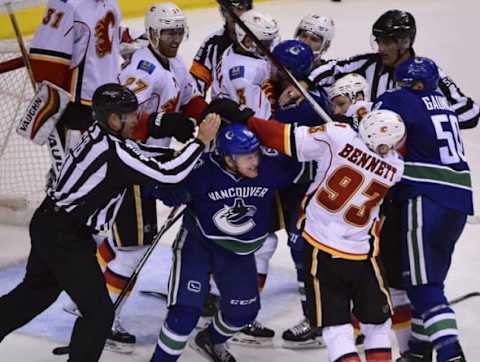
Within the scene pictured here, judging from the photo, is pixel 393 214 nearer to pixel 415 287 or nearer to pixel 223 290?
pixel 415 287

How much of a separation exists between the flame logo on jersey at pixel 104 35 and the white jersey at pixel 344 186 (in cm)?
108

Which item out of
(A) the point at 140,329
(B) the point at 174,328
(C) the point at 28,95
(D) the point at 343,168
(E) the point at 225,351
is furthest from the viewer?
(C) the point at 28,95

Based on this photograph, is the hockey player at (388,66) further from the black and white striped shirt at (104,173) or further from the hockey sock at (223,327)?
the hockey sock at (223,327)

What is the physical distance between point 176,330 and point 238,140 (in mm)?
699

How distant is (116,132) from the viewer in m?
4.11

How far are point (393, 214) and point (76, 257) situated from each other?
1141 millimetres

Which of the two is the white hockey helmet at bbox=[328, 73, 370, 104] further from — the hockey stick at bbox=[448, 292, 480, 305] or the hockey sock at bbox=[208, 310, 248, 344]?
the hockey stick at bbox=[448, 292, 480, 305]

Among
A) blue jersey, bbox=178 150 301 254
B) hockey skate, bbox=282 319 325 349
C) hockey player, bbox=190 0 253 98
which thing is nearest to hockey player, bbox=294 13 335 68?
hockey player, bbox=190 0 253 98

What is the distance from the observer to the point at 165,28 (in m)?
4.72

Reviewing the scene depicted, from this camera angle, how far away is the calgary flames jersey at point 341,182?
13.3ft

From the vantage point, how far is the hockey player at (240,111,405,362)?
4055mm

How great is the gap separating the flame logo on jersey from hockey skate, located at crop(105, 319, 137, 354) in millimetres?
1054

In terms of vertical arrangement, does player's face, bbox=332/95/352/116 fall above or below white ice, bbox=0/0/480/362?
above

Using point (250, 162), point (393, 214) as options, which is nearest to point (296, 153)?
point (250, 162)
